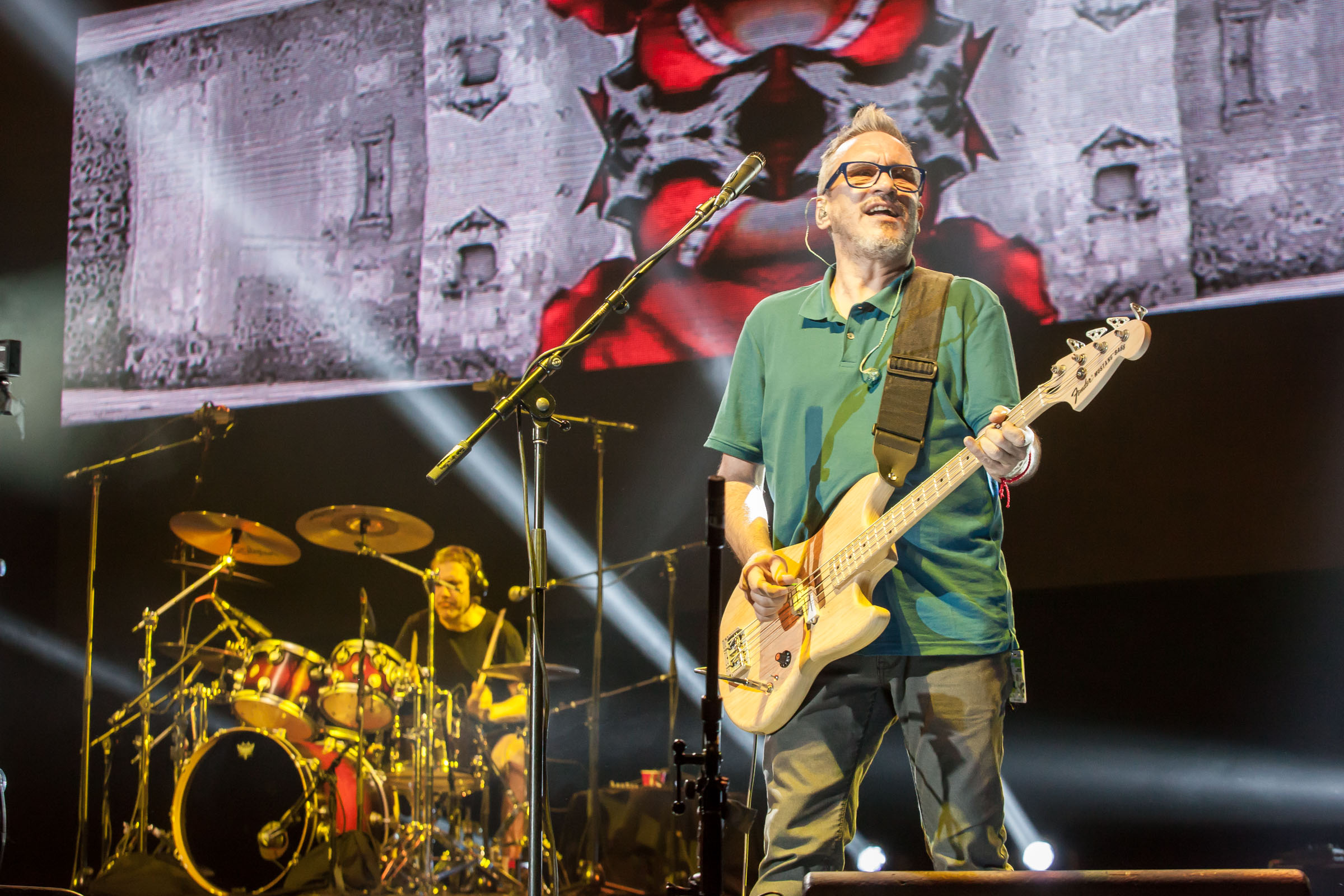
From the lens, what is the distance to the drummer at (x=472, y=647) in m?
5.46

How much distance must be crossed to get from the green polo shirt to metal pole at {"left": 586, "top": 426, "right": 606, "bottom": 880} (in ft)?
8.64

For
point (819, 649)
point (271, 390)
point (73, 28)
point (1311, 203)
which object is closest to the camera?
point (819, 649)

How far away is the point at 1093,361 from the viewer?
6.90 ft

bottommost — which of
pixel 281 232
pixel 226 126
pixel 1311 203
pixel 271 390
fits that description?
pixel 271 390

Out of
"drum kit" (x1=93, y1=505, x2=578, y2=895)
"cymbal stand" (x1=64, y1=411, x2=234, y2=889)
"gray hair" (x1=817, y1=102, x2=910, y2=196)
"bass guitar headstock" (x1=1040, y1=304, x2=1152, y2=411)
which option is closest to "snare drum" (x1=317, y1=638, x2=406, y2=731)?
"drum kit" (x1=93, y1=505, x2=578, y2=895)

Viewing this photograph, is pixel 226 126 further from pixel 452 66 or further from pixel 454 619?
pixel 454 619

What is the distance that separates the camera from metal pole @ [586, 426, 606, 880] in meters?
4.86

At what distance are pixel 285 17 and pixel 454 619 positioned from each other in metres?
3.27

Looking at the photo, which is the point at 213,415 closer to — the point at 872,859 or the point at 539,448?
the point at 539,448

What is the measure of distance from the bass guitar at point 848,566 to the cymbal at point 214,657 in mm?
3775

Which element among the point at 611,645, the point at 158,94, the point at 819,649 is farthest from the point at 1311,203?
the point at 158,94

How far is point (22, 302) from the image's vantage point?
605 centimetres

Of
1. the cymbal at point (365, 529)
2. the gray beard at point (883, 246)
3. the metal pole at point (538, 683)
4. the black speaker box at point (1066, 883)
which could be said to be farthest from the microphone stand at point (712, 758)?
the cymbal at point (365, 529)

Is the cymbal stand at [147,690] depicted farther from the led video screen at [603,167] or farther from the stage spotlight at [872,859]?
the stage spotlight at [872,859]
